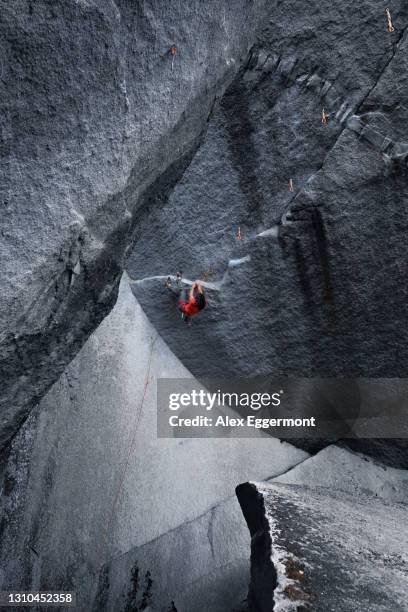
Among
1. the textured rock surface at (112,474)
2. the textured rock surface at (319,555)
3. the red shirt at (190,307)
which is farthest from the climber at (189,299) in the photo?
the textured rock surface at (319,555)

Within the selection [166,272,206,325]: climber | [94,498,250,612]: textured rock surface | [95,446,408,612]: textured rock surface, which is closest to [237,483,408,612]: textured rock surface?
[95,446,408,612]: textured rock surface

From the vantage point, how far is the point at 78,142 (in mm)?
1654

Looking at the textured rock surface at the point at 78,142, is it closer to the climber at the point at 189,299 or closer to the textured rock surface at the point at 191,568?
the climber at the point at 189,299

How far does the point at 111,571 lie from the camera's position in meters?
3.46

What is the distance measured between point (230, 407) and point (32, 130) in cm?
296

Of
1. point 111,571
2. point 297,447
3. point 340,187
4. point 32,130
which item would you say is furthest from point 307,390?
point 32,130

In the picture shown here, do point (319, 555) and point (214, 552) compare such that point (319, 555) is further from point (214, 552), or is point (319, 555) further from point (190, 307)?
point (190, 307)

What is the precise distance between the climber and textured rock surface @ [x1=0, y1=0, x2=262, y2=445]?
1.33 meters

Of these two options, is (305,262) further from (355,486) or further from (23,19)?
(23,19)

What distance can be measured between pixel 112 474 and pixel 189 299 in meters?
1.39

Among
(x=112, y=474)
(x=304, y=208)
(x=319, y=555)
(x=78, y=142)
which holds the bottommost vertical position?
(x=319, y=555)

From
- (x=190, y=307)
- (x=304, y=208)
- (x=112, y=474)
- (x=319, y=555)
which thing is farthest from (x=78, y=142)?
(x=112, y=474)

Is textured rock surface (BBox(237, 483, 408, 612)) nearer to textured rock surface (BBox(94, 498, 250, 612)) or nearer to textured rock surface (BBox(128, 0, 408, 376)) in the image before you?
textured rock surface (BBox(94, 498, 250, 612))

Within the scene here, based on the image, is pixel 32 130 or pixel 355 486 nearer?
pixel 32 130
